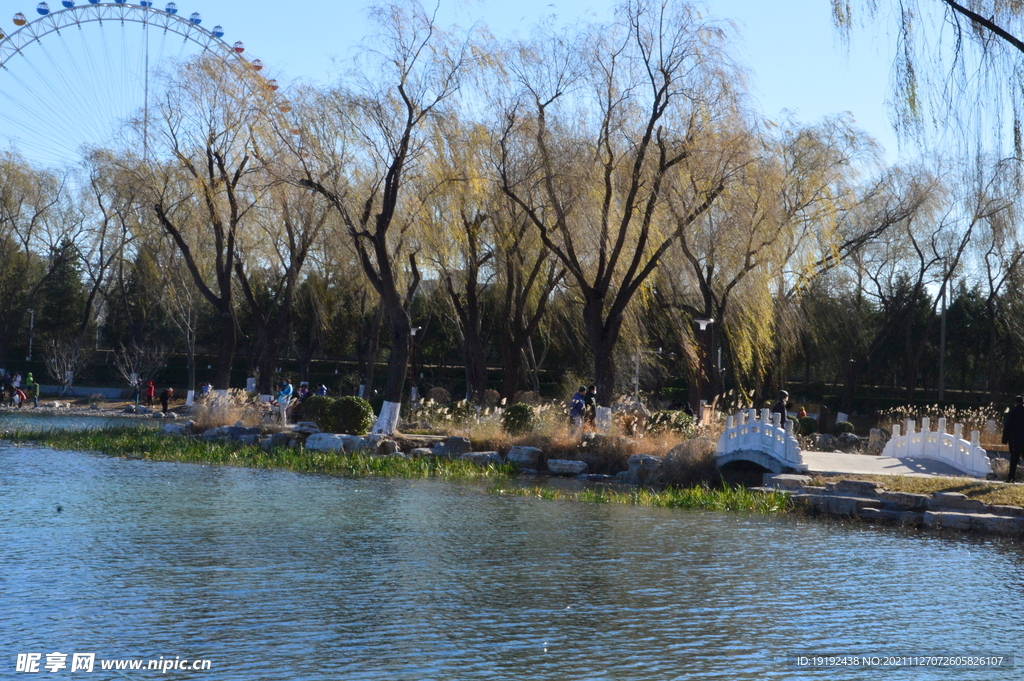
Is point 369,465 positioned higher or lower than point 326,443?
lower

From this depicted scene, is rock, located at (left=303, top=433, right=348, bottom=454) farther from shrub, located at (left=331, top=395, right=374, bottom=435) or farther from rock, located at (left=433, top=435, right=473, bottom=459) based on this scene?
rock, located at (left=433, top=435, right=473, bottom=459)

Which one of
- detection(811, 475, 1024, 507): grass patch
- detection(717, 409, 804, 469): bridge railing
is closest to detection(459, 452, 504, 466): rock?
detection(717, 409, 804, 469): bridge railing

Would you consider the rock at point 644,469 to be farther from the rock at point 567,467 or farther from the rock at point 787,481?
the rock at point 787,481

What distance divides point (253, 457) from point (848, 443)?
14.8m

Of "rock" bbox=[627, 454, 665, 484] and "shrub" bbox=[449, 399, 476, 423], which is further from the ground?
"shrub" bbox=[449, 399, 476, 423]

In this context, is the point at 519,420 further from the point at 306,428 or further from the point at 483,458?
the point at 306,428

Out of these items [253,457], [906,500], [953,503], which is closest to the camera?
[953,503]

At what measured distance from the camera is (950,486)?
15.8 metres

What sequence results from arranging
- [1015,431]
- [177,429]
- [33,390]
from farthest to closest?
[33,390] < [177,429] < [1015,431]

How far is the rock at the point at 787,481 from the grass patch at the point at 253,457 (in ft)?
16.5

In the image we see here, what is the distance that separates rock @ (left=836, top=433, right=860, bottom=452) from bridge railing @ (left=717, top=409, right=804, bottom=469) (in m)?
8.16

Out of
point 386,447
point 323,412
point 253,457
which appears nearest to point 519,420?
point 386,447

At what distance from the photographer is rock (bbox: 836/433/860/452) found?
83.2 ft

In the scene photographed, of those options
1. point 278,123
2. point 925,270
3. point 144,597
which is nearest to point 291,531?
point 144,597
